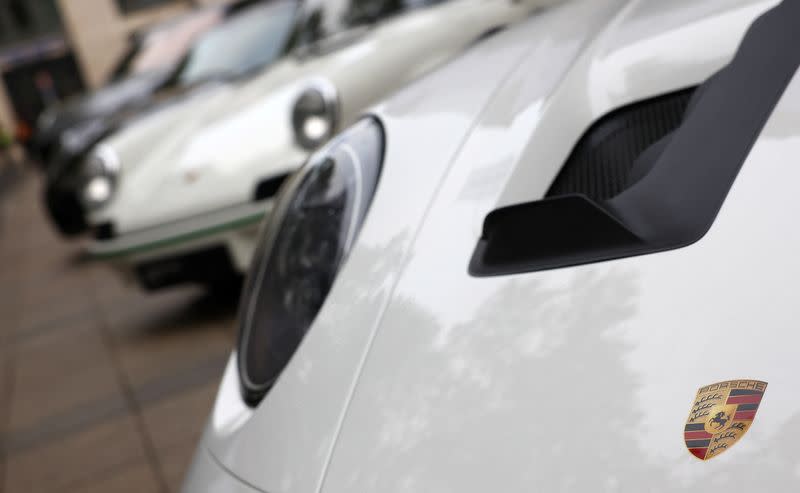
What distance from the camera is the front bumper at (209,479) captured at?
1.25 metres

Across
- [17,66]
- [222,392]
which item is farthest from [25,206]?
[17,66]

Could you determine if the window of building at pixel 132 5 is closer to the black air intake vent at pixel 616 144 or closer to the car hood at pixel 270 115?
the car hood at pixel 270 115

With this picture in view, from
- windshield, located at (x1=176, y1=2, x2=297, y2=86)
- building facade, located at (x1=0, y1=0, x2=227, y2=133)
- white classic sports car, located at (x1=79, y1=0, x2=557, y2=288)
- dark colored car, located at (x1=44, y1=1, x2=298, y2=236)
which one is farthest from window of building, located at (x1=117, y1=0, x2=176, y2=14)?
white classic sports car, located at (x1=79, y1=0, x2=557, y2=288)

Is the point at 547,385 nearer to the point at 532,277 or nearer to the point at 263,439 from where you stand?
the point at 532,277

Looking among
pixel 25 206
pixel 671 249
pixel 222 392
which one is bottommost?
pixel 25 206

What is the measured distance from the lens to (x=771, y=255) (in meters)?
0.90

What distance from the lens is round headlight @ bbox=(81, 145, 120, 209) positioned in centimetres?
446

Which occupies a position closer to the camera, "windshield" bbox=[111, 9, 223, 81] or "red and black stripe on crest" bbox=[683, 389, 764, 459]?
"red and black stripe on crest" bbox=[683, 389, 764, 459]

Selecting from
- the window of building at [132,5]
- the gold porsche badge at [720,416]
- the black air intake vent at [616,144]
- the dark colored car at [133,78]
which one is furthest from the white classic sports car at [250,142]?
the window of building at [132,5]

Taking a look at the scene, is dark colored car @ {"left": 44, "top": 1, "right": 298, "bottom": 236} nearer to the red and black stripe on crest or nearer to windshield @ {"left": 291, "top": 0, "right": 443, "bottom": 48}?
windshield @ {"left": 291, "top": 0, "right": 443, "bottom": 48}

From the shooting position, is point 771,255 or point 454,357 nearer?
point 771,255

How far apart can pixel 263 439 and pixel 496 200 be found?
450mm

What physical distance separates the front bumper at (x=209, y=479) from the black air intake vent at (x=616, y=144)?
0.57 metres

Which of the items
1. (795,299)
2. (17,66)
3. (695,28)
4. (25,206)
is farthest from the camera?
(17,66)
